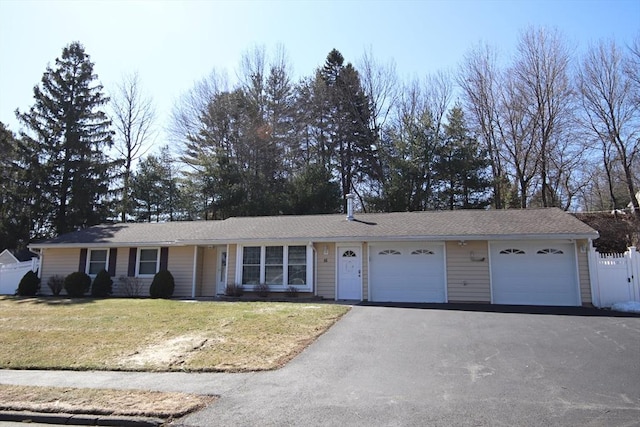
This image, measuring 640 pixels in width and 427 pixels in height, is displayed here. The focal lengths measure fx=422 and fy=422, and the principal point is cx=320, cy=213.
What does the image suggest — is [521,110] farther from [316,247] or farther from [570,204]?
[316,247]

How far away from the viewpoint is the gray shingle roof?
14.7 m

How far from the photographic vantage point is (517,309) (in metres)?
13.0

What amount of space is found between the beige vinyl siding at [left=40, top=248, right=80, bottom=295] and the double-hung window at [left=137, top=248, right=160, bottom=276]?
10.4 feet

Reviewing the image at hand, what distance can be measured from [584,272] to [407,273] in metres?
5.75

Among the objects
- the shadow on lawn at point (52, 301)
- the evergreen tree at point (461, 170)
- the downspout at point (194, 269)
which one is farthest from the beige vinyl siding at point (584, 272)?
the shadow on lawn at point (52, 301)

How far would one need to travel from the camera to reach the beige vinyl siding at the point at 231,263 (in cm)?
1709

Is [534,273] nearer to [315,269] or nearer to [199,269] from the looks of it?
[315,269]

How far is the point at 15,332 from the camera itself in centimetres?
1033

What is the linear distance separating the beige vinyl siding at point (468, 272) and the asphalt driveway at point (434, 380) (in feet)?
15.3

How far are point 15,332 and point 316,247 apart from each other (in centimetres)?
972

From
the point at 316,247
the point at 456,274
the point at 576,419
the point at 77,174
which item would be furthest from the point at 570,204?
the point at 77,174

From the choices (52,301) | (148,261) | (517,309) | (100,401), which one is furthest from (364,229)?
(52,301)

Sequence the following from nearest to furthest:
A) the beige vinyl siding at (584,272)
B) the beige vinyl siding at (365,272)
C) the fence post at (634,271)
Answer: the fence post at (634,271) → the beige vinyl siding at (584,272) → the beige vinyl siding at (365,272)

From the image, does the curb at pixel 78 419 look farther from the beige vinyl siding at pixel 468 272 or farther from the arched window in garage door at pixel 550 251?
the arched window in garage door at pixel 550 251
